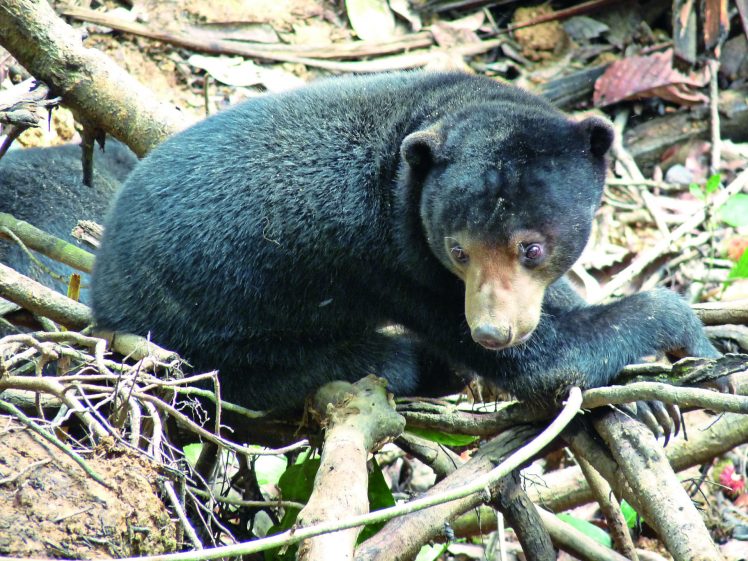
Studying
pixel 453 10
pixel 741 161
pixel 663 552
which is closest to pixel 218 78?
pixel 453 10

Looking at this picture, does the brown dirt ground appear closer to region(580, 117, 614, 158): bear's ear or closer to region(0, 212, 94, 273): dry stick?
region(580, 117, 614, 158): bear's ear

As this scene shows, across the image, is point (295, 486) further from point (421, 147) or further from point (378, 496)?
point (421, 147)

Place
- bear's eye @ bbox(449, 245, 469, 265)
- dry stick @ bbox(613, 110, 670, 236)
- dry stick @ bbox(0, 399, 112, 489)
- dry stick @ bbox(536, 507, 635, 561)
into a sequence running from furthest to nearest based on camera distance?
dry stick @ bbox(613, 110, 670, 236)
dry stick @ bbox(536, 507, 635, 561)
bear's eye @ bbox(449, 245, 469, 265)
dry stick @ bbox(0, 399, 112, 489)

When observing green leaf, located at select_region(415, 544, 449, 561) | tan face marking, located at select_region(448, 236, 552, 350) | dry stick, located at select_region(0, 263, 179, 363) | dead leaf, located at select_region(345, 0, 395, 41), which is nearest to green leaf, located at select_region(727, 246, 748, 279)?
tan face marking, located at select_region(448, 236, 552, 350)

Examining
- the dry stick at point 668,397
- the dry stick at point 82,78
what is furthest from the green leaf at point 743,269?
the dry stick at point 82,78

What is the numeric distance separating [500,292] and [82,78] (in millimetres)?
3152

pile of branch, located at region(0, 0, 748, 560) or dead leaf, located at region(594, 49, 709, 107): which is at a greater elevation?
pile of branch, located at region(0, 0, 748, 560)

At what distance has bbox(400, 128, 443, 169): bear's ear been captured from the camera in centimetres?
424

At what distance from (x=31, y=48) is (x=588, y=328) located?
3.69m

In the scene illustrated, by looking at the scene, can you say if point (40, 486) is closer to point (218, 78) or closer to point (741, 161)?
point (218, 78)

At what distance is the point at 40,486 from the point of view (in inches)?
110

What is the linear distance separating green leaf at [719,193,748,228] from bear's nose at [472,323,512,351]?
3722 millimetres

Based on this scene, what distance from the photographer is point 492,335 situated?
3934mm

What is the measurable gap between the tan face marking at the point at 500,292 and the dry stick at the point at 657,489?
1.80 feet
